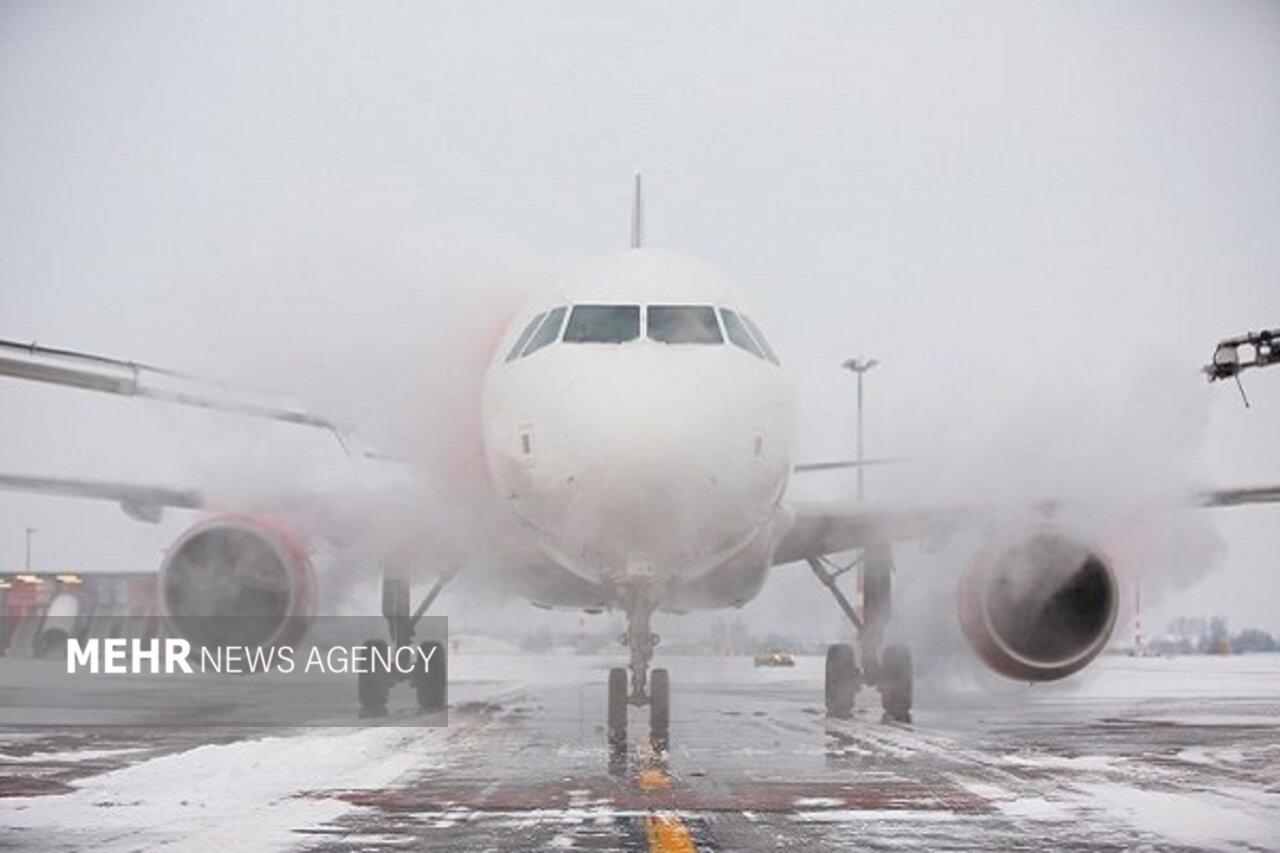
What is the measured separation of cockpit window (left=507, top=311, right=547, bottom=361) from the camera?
1581 centimetres

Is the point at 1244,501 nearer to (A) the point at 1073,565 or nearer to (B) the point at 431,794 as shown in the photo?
(A) the point at 1073,565

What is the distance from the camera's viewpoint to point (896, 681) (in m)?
21.8

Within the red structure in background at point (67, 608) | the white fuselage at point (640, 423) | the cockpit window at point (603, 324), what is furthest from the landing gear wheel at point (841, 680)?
the red structure in background at point (67, 608)

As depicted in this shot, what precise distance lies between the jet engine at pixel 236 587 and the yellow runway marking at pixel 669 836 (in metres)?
9.71

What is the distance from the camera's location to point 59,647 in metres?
54.0

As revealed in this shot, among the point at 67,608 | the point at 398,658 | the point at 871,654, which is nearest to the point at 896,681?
the point at 871,654

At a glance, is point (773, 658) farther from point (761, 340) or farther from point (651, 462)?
point (651, 462)

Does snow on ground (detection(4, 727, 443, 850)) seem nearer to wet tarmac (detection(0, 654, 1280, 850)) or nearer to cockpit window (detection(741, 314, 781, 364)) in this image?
wet tarmac (detection(0, 654, 1280, 850))

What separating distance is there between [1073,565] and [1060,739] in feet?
6.70

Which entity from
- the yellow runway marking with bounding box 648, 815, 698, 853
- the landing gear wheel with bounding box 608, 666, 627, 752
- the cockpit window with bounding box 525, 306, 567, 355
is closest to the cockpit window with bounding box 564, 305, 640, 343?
the cockpit window with bounding box 525, 306, 567, 355

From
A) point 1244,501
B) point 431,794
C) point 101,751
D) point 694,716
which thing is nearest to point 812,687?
point 694,716

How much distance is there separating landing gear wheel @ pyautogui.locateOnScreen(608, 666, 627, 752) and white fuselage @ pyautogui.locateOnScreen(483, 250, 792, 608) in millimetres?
881

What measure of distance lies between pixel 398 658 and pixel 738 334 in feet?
28.6

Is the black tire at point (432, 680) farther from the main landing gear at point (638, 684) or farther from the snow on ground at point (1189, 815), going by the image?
the snow on ground at point (1189, 815)
